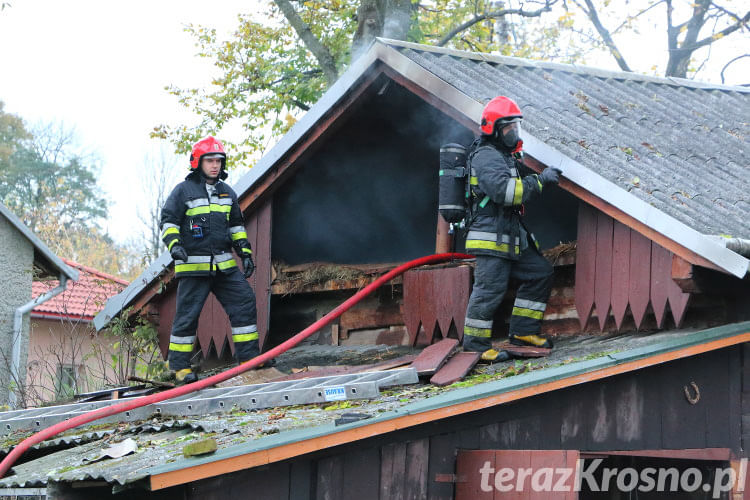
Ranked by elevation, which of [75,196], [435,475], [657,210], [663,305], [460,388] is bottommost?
[435,475]

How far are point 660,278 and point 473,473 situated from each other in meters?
1.87

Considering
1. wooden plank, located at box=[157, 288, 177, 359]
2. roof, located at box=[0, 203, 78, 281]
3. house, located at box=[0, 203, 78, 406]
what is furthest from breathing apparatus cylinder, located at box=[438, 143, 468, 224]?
roof, located at box=[0, 203, 78, 281]

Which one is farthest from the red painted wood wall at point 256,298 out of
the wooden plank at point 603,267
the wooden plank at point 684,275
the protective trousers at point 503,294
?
the wooden plank at point 684,275

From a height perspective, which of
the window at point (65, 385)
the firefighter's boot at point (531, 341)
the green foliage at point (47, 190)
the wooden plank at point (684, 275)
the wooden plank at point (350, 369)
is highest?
the green foliage at point (47, 190)

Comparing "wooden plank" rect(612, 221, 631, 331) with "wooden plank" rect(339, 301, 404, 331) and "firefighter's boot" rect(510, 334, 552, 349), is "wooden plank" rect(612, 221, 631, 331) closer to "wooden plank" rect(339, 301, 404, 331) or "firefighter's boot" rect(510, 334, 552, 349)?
"firefighter's boot" rect(510, 334, 552, 349)

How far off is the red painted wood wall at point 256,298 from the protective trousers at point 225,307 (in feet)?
2.30

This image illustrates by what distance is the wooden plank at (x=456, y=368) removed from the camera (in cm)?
652

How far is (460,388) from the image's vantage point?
610 cm

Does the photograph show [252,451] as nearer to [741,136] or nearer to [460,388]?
[460,388]

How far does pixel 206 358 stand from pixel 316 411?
3824 mm

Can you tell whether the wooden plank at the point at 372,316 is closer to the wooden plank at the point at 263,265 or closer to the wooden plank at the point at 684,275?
the wooden plank at the point at 263,265

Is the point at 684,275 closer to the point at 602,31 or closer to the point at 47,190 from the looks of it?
the point at 602,31

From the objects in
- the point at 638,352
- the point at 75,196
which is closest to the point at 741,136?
the point at 638,352

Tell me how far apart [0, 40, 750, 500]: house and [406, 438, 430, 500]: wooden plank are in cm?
1
